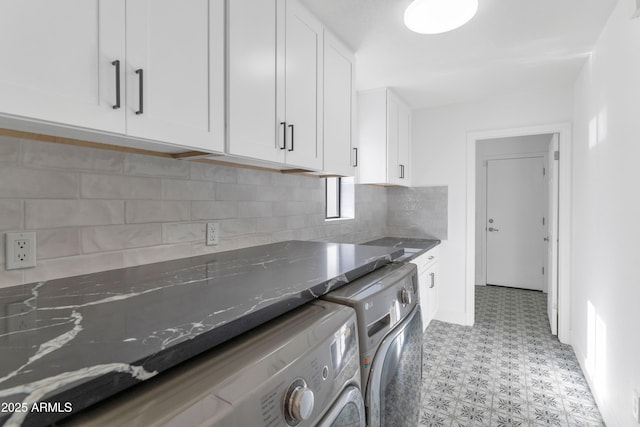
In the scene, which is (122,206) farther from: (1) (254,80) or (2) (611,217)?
(2) (611,217)

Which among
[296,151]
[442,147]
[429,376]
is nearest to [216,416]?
[296,151]

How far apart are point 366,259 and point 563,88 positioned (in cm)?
285

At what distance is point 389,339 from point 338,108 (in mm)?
1435

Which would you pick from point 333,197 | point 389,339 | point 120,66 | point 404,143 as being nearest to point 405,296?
point 389,339

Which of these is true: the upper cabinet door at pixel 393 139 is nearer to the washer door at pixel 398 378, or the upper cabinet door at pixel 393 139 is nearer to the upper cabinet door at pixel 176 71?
the washer door at pixel 398 378

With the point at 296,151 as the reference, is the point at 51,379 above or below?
below

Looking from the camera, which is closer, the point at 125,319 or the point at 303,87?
the point at 125,319

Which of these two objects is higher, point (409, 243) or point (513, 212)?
point (513, 212)

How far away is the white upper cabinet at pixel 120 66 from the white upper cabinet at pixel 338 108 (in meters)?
0.79

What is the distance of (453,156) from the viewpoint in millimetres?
3389

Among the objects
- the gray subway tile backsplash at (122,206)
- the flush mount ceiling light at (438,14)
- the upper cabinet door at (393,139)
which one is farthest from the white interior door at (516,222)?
the gray subway tile backsplash at (122,206)

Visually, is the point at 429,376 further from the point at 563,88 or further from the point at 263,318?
the point at 563,88

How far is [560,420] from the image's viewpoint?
1849mm

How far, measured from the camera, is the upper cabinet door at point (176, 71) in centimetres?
95
